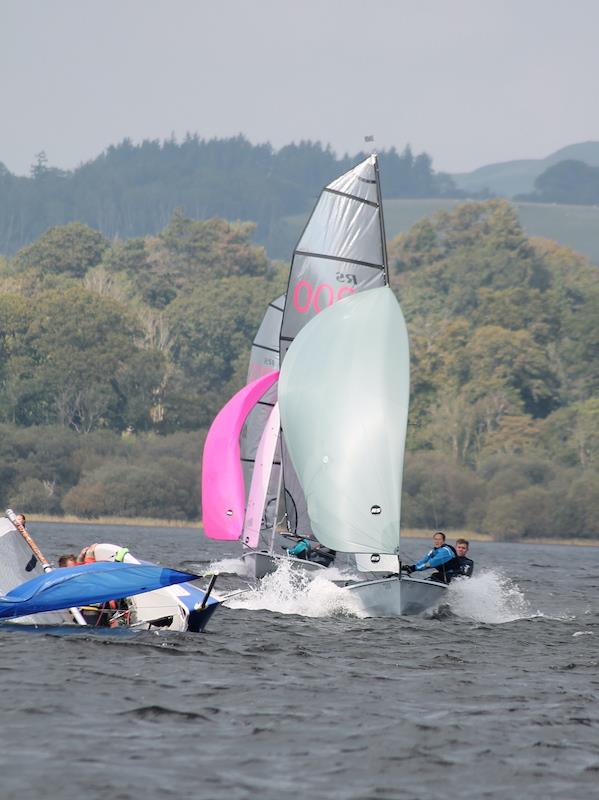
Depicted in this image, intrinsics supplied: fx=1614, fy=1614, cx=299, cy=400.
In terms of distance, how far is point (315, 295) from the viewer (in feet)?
107

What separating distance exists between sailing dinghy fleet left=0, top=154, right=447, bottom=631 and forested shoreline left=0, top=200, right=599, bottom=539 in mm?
53064

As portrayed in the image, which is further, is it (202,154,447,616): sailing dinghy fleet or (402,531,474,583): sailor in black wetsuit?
(402,531,474,583): sailor in black wetsuit

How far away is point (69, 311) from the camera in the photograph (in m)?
105

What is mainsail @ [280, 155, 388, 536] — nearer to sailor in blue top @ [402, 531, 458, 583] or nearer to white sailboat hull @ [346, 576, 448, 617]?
sailor in blue top @ [402, 531, 458, 583]

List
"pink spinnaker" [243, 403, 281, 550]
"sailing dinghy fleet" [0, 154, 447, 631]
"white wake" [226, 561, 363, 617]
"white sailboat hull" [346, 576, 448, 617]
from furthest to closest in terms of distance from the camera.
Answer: "pink spinnaker" [243, 403, 281, 550] → "white wake" [226, 561, 363, 617] → "white sailboat hull" [346, 576, 448, 617] → "sailing dinghy fleet" [0, 154, 447, 631]

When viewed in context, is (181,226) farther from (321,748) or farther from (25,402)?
(321,748)

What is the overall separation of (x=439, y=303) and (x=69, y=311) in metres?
41.4

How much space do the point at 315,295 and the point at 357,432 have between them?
661 centimetres

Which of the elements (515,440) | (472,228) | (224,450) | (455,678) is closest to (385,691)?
(455,678)

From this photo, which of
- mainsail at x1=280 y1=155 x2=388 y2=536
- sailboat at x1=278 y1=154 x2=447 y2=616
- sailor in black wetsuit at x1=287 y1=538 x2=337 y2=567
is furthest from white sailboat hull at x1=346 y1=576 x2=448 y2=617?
mainsail at x1=280 y1=155 x2=388 y2=536

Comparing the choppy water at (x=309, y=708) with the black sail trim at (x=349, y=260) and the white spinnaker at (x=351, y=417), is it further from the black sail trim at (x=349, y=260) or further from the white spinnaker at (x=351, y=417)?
the black sail trim at (x=349, y=260)

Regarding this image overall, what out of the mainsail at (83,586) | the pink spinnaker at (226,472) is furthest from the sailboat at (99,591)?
the pink spinnaker at (226,472)

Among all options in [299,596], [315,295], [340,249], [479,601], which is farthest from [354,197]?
[479,601]

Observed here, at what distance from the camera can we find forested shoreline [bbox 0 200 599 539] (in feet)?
296
